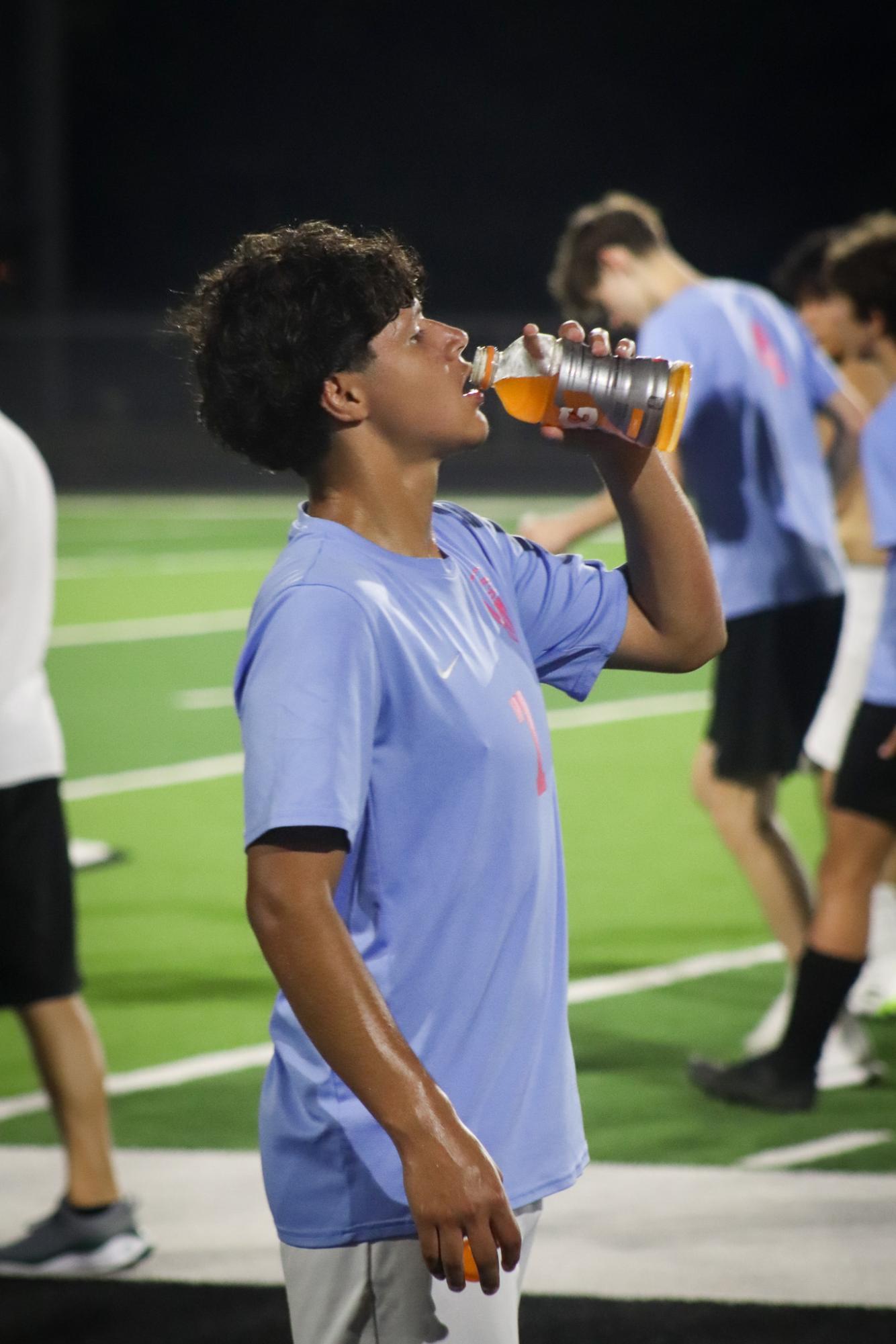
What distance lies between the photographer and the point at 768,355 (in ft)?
19.7

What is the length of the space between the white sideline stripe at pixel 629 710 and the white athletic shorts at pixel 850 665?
5.18 m

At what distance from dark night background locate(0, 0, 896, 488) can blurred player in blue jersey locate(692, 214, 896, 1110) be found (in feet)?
117

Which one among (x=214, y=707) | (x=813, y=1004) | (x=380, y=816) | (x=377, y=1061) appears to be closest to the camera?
(x=377, y=1061)

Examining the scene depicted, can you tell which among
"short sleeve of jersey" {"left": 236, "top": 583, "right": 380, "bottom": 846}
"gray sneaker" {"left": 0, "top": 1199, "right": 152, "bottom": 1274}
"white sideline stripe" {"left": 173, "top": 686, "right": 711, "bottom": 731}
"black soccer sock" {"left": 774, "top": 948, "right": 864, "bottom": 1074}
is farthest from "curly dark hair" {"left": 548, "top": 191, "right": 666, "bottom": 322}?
"white sideline stripe" {"left": 173, "top": 686, "right": 711, "bottom": 731}

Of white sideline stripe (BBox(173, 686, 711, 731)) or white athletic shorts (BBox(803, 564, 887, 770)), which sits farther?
white sideline stripe (BBox(173, 686, 711, 731))

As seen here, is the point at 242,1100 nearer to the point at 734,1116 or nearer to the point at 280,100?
the point at 734,1116

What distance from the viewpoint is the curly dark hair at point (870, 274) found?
5598mm

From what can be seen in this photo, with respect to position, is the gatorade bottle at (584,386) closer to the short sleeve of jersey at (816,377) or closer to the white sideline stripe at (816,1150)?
the white sideline stripe at (816,1150)

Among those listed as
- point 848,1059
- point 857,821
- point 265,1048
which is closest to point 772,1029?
point 848,1059

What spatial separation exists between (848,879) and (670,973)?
168 cm

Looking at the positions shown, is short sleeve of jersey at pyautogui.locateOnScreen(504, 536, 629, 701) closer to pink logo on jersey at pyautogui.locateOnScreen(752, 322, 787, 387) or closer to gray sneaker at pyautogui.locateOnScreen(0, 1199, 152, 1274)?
gray sneaker at pyautogui.locateOnScreen(0, 1199, 152, 1274)

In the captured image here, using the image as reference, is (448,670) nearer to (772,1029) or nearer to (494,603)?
(494,603)

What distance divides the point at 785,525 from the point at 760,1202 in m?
2.02

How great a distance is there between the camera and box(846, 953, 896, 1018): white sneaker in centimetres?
641
